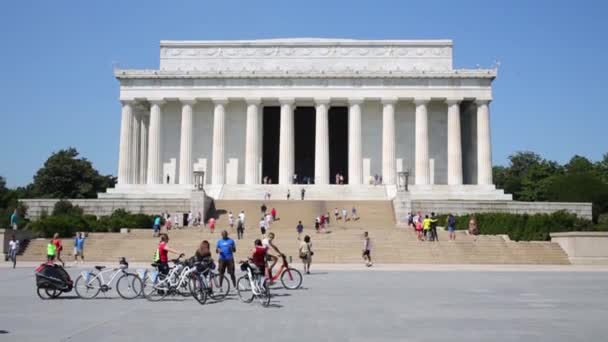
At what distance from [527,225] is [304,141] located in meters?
40.5

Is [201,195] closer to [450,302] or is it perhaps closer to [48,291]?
[48,291]

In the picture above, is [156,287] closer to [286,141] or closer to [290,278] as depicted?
[290,278]

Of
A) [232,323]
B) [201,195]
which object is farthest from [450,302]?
[201,195]

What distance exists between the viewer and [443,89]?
68688 millimetres

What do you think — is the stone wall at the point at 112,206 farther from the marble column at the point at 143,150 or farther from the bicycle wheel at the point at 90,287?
the bicycle wheel at the point at 90,287

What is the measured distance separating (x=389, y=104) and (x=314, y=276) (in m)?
44.4

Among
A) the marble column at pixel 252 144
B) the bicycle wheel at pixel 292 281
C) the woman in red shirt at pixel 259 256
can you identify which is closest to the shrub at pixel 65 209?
the marble column at pixel 252 144

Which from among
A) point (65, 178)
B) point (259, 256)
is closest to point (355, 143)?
point (65, 178)

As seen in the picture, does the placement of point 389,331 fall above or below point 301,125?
below

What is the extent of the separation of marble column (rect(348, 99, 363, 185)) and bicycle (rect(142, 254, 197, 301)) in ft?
163

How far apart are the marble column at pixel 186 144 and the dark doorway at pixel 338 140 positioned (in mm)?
17634

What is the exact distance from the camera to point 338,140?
7931 cm

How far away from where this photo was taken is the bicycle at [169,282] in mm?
18922

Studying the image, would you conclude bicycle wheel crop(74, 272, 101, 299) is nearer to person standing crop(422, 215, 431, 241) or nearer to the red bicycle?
the red bicycle
